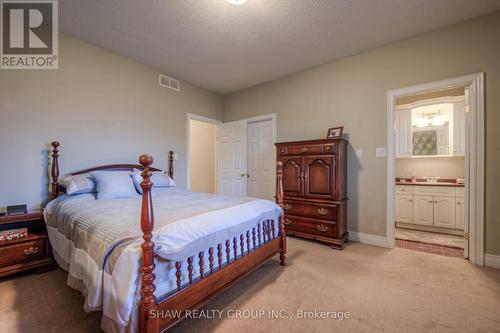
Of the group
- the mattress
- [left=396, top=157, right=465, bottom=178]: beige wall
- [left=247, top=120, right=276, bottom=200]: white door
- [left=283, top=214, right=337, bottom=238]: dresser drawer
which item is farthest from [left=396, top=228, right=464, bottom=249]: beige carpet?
the mattress

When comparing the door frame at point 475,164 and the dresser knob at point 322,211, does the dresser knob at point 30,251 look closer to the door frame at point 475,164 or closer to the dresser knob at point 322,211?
the dresser knob at point 322,211

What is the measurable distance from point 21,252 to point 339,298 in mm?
3035

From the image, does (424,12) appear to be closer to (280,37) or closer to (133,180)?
(280,37)

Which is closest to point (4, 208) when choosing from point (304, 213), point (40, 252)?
point (40, 252)

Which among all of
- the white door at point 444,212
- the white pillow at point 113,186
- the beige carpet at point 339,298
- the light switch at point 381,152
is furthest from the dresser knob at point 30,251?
the white door at point 444,212

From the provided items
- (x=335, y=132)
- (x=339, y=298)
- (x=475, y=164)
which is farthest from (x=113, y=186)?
(x=475, y=164)

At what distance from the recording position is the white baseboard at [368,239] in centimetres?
301

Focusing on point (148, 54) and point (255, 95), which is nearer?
point (148, 54)

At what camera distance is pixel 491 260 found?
2.37 meters

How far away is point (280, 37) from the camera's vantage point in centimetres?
280

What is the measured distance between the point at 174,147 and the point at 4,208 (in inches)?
88.7

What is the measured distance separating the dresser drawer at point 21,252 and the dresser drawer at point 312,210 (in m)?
2.99

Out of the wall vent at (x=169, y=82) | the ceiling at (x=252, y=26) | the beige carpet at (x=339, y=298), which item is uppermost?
the ceiling at (x=252, y=26)

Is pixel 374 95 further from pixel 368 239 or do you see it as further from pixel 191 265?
pixel 191 265
